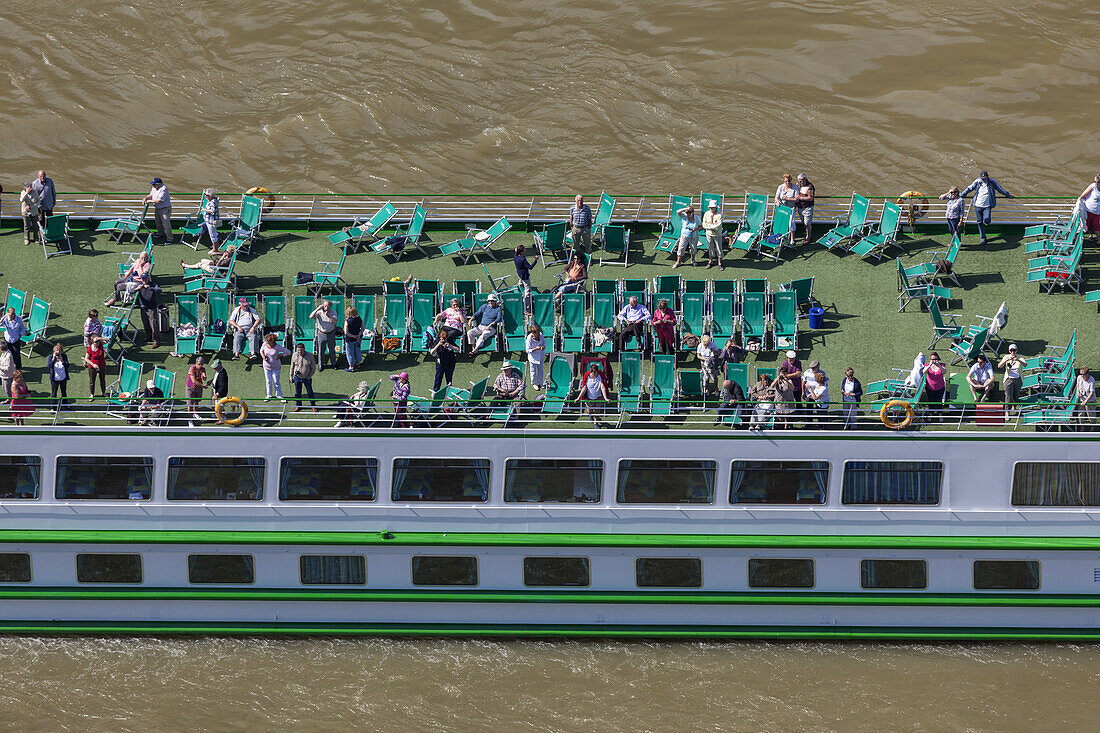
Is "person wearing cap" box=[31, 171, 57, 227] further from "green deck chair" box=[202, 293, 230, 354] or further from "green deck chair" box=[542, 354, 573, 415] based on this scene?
"green deck chair" box=[542, 354, 573, 415]

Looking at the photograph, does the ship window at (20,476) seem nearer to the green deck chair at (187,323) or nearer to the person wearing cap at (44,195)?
the green deck chair at (187,323)

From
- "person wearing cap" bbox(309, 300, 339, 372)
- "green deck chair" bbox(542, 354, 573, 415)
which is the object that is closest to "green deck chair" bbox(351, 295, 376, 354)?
"person wearing cap" bbox(309, 300, 339, 372)

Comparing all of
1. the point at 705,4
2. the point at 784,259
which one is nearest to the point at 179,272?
the point at 784,259

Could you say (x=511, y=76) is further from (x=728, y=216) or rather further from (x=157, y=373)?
(x=157, y=373)

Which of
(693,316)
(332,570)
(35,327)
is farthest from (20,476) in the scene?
(693,316)

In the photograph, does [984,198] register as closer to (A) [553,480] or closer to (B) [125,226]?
(A) [553,480]

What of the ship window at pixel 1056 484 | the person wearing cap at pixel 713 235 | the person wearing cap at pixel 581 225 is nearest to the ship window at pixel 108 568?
the person wearing cap at pixel 581 225
